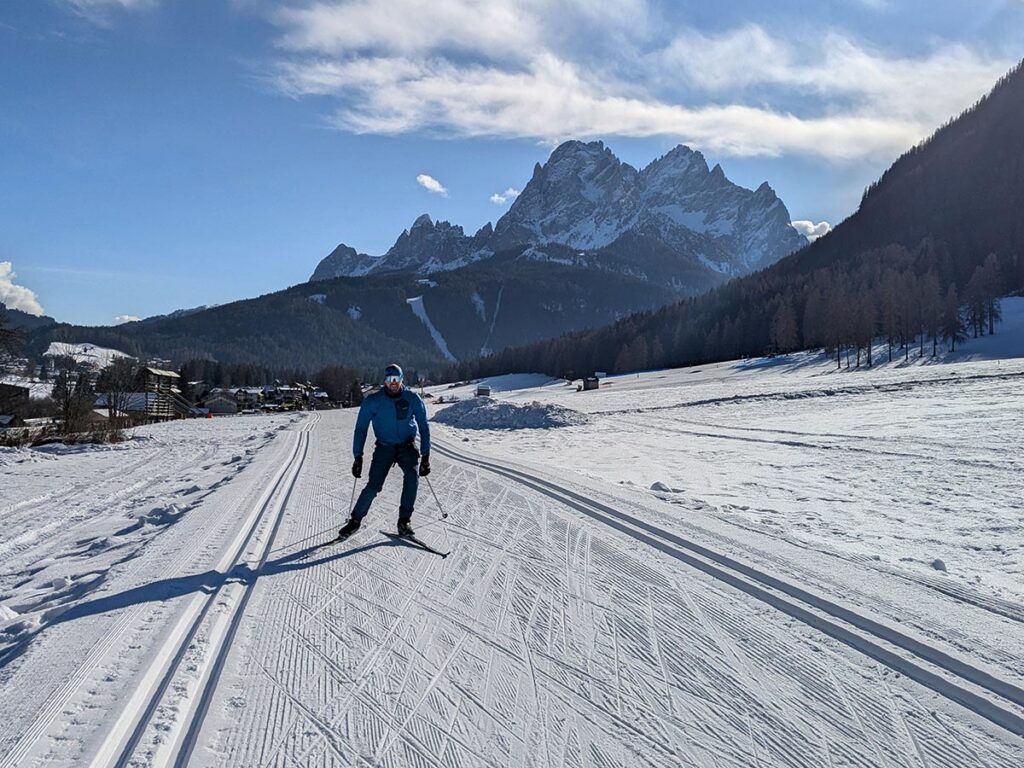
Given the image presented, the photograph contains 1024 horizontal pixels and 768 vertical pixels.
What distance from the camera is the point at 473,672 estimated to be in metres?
3.81

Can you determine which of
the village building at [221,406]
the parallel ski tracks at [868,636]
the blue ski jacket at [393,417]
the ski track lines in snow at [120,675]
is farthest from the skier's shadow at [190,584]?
the village building at [221,406]

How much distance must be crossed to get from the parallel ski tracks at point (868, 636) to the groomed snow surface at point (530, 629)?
0.07 feet

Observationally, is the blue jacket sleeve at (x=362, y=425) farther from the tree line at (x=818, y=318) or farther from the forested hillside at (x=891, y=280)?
the forested hillside at (x=891, y=280)

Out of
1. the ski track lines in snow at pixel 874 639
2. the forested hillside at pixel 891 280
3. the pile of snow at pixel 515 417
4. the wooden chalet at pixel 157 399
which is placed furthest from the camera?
the forested hillside at pixel 891 280

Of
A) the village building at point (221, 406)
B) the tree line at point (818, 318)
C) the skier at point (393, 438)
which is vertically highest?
the tree line at point (818, 318)

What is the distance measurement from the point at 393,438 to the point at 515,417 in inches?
875

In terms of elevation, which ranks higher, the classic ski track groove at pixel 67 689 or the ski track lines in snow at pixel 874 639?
the classic ski track groove at pixel 67 689

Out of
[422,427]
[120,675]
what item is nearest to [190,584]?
[120,675]

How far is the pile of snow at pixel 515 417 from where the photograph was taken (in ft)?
91.7

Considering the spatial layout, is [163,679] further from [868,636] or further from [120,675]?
[868,636]

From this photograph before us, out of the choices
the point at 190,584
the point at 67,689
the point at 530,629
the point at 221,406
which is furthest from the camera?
the point at 221,406

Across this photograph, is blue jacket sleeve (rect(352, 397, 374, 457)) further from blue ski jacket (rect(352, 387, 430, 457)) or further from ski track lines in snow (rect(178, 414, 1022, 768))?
ski track lines in snow (rect(178, 414, 1022, 768))

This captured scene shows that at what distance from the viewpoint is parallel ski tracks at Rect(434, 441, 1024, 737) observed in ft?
11.0

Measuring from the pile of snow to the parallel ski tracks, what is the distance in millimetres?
20629
